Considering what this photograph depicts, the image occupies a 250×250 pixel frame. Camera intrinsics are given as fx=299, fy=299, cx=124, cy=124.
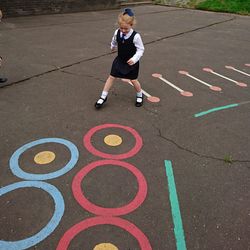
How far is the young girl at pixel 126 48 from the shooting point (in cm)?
385

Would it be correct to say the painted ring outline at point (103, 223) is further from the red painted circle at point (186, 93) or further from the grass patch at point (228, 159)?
the red painted circle at point (186, 93)

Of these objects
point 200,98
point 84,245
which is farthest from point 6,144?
point 200,98

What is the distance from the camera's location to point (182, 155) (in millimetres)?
3443

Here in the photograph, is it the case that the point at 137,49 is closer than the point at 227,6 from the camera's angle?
Yes

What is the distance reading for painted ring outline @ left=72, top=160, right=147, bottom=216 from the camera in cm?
261

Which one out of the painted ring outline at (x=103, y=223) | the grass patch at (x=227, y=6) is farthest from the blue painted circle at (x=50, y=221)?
the grass patch at (x=227, y=6)

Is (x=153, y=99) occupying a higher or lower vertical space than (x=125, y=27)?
lower

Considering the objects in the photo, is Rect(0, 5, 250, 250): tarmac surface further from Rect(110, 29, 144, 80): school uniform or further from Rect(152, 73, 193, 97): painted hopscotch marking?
Rect(110, 29, 144, 80): school uniform

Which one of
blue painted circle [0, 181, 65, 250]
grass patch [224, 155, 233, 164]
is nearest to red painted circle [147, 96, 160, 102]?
grass patch [224, 155, 233, 164]

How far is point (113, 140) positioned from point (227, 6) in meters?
14.7

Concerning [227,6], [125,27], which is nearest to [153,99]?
[125,27]

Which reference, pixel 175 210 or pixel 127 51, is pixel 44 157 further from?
pixel 127 51

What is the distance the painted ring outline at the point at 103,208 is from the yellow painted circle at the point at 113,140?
35 centimetres

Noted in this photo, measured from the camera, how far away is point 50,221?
2471 mm
